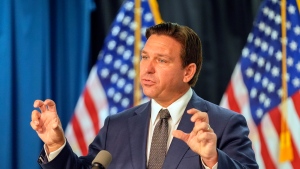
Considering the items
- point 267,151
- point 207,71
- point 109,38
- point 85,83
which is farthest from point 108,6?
point 267,151

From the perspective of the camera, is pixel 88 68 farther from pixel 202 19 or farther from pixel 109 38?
pixel 202 19

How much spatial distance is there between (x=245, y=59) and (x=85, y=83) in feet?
3.75

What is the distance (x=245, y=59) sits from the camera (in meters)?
4.01

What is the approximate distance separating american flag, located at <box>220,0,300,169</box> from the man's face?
1539 millimetres

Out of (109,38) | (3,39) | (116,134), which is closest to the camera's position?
(116,134)

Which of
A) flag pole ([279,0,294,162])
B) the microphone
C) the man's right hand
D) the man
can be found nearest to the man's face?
the man

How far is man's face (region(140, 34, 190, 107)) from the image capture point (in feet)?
8.04

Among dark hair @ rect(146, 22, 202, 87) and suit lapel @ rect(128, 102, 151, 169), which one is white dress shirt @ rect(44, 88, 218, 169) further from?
dark hair @ rect(146, 22, 202, 87)

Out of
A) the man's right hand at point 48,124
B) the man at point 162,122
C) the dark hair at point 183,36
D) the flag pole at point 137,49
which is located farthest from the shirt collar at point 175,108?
the flag pole at point 137,49

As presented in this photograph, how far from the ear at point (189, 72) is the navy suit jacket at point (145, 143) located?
0.09 m

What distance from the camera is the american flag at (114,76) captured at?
A: 401cm

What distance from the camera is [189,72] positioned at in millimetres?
2592

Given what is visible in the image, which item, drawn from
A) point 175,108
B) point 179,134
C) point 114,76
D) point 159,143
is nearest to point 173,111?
point 175,108

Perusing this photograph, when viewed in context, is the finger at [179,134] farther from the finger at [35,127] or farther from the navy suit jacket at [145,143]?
the finger at [35,127]
